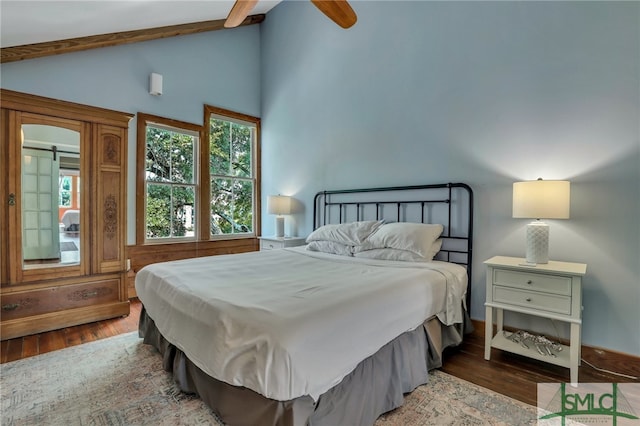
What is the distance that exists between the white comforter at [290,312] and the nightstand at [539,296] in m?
0.28

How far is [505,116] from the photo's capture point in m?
2.58

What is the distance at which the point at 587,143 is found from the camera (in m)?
2.24

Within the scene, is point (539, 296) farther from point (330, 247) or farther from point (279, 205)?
point (279, 205)

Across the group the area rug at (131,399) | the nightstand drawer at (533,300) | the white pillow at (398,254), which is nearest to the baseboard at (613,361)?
the nightstand drawer at (533,300)

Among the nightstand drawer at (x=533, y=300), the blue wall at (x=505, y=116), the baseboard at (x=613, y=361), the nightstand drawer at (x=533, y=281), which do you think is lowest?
the baseboard at (x=613, y=361)

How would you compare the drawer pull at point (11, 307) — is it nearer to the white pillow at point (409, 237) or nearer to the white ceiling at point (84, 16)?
the white ceiling at point (84, 16)

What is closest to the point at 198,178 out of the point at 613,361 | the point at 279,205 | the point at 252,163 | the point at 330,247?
the point at 252,163

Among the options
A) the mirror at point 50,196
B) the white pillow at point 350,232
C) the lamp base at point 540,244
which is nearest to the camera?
the lamp base at point 540,244

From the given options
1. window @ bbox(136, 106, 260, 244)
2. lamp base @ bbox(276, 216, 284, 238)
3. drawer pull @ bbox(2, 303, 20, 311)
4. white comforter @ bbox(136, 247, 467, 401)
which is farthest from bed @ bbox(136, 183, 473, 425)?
window @ bbox(136, 106, 260, 244)

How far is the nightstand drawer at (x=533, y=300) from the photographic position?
2006 millimetres

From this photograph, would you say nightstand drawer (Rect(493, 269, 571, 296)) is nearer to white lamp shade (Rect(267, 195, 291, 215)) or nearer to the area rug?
the area rug

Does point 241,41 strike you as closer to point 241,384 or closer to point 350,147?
point 350,147

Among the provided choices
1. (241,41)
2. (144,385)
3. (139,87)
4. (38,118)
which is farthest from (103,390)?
(241,41)

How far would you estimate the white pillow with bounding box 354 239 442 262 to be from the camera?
8.64ft
